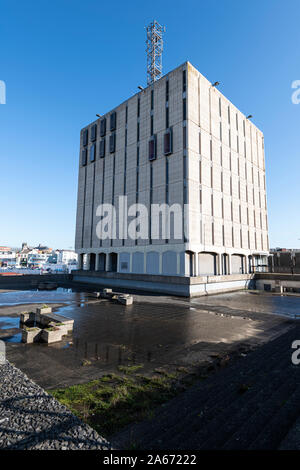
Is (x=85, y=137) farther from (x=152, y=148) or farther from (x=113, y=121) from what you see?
(x=152, y=148)

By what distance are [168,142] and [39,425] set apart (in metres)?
35.5

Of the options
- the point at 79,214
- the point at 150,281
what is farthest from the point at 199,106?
the point at 79,214

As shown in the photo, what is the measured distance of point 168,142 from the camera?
114 feet

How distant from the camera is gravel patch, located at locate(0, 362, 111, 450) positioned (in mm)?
4211

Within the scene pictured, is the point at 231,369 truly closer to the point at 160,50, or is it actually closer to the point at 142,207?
the point at 142,207

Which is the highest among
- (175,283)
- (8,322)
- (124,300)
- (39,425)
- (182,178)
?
(182,178)

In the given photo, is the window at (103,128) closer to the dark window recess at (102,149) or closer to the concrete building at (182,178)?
the concrete building at (182,178)

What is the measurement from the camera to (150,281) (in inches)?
1286

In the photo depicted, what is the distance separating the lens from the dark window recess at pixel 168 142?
34.4 meters

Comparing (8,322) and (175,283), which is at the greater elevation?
(175,283)

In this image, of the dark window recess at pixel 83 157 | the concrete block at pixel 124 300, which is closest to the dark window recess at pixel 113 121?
the dark window recess at pixel 83 157

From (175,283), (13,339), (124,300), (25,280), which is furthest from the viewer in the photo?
(25,280)

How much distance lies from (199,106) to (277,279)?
29014 millimetres

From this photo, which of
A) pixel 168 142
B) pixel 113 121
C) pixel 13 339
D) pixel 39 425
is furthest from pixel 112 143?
pixel 39 425
